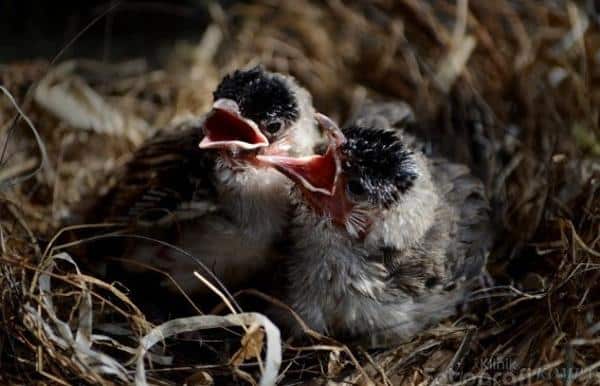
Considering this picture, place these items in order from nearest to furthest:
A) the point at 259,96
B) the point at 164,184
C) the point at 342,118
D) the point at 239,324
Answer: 1. the point at 239,324
2. the point at 259,96
3. the point at 164,184
4. the point at 342,118

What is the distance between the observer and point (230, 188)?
67.1 inches

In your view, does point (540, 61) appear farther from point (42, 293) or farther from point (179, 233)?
point (42, 293)

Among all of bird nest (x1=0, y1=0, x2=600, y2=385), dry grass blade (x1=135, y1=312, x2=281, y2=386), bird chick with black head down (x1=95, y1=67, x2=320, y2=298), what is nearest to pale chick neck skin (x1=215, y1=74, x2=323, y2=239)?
bird chick with black head down (x1=95, y1=67, x2=320, y2=298)

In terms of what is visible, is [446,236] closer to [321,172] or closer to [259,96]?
[321,172]

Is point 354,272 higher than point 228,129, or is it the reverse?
point 228,129

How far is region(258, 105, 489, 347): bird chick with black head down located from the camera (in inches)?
60.1

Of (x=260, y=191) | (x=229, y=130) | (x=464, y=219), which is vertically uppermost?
(x=229, y=130)

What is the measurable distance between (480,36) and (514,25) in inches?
4.1

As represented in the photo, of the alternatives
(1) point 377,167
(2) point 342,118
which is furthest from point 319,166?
(2) point 342,118

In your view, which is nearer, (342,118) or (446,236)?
(446,236)

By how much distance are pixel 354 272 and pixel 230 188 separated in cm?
32

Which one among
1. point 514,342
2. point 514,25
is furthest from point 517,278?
point 514,25

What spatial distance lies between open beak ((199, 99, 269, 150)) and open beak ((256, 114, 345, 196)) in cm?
7

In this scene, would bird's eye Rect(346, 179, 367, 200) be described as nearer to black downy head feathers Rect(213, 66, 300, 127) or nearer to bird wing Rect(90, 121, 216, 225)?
black downy head feathers Rect(213, 66, 300, 127)
